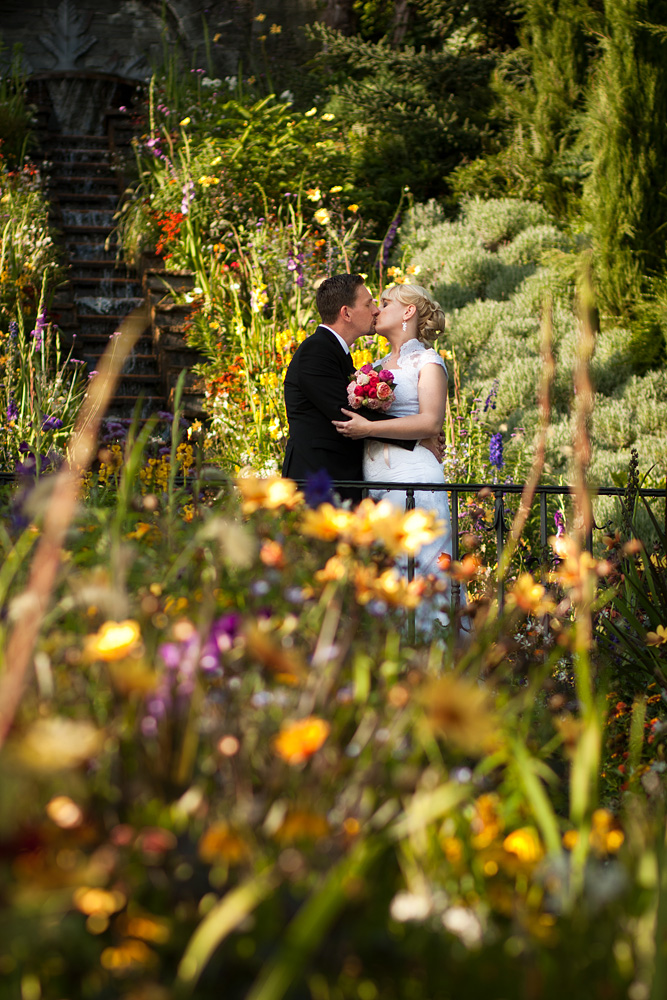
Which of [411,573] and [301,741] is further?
[411,573]

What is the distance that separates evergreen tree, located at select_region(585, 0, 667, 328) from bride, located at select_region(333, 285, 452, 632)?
13.2ft

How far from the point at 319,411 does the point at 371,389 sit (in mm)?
311

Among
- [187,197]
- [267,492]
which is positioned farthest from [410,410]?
[187,197]

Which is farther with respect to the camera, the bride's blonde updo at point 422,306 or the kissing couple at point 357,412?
the bride's blonde updo at point 422,306

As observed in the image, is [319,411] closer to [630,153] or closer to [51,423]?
[51,423]

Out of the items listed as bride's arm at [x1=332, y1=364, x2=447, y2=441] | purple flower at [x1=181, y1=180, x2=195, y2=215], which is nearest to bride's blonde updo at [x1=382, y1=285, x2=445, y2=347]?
bride's arm at [x1=332, y1=364, x2=447, y2=441]

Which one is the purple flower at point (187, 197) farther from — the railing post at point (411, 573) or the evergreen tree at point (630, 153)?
the railing post at point (411, 573)

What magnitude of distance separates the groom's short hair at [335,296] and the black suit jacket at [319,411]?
9 centimetres

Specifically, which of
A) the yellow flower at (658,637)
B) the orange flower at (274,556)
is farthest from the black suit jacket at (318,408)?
the orange flower at (274,556)

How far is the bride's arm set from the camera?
140 inches

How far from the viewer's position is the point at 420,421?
3.64 meters

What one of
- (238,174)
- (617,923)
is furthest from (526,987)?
(238,174)

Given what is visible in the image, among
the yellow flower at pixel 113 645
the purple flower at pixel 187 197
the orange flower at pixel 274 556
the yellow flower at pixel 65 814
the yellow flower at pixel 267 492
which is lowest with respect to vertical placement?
the yellow flower at pixel 65 814

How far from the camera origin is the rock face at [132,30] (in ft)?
44.2
